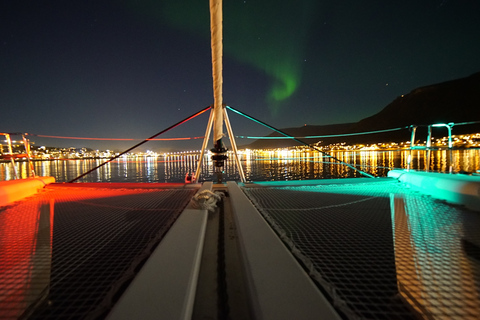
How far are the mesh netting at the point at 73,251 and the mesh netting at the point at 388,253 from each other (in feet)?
3.28

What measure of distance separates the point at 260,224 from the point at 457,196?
2.58 meters

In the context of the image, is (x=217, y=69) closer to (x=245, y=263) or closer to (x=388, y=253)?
(x=245, y=263)

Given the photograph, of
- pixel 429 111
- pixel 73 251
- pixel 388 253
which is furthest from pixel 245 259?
pixel 429 111

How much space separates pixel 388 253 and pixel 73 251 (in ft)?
7.03

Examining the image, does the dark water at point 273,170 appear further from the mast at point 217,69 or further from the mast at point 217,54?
the mast at point 217,54

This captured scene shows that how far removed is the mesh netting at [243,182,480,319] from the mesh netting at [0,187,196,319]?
1001 mm

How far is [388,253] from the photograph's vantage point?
1.40 metres

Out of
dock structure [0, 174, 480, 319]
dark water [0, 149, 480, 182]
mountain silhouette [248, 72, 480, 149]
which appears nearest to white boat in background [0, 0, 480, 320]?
dock structure [0, 174, 480, 319]

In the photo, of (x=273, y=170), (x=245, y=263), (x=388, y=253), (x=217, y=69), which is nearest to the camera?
(x=245, y=263)

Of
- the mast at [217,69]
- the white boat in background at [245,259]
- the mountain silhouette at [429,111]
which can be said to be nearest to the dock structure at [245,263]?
the white boat in background at [245,259]

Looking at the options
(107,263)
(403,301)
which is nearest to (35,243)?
(107,263)

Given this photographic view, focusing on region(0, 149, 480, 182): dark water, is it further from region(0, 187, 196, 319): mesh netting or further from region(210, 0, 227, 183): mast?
region(0, 187, 196, 319): mesh netting

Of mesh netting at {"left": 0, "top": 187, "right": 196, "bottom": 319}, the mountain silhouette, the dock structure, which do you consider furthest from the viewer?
the mountain silhouette

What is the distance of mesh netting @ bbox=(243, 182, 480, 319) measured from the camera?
3.05 feet
